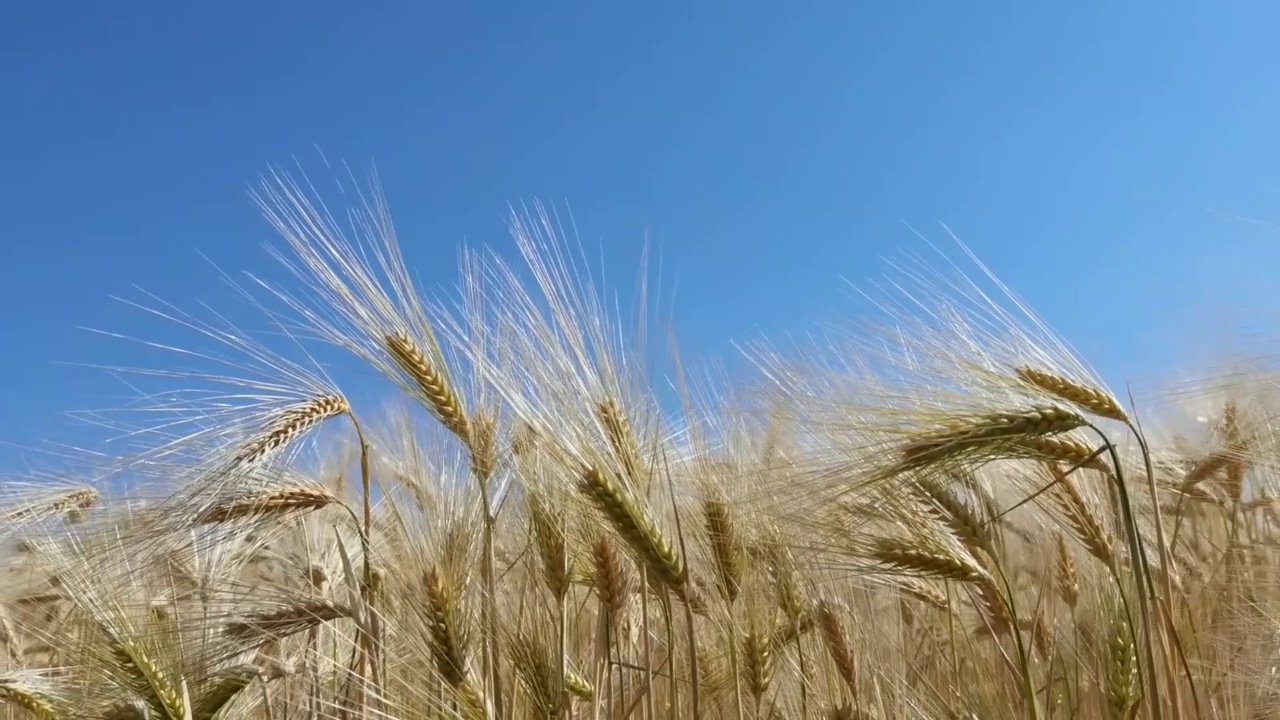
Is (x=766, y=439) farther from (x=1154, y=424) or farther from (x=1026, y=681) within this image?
(x=1154, y=424)

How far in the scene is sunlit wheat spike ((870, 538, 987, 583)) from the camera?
6.41 feet

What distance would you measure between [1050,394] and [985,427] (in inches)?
7.3

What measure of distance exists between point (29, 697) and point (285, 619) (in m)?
1.03

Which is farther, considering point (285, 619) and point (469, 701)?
point (285, 619)

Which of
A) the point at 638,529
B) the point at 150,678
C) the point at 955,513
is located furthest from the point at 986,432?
the point at 150,678

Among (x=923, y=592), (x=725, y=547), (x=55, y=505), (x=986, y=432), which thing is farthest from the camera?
(x=55, y=505)

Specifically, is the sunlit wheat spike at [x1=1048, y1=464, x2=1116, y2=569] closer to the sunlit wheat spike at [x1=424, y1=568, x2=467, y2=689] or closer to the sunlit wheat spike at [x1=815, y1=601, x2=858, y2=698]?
the sunlit wheat spike at [x1=815, y1=601, x2=858, y2=698]

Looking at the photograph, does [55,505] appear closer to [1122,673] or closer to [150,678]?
[150,678]

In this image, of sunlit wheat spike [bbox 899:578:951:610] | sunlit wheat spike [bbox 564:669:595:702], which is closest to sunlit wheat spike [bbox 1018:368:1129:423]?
sunlit wheat spike [bbox 899:578:951:610]

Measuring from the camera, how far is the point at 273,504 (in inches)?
94.0

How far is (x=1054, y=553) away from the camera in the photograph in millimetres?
2967

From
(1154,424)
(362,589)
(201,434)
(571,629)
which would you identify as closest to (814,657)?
(571,629)

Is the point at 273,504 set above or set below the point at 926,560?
above

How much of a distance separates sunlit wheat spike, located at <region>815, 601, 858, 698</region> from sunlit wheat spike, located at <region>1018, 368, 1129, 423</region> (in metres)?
0.87
